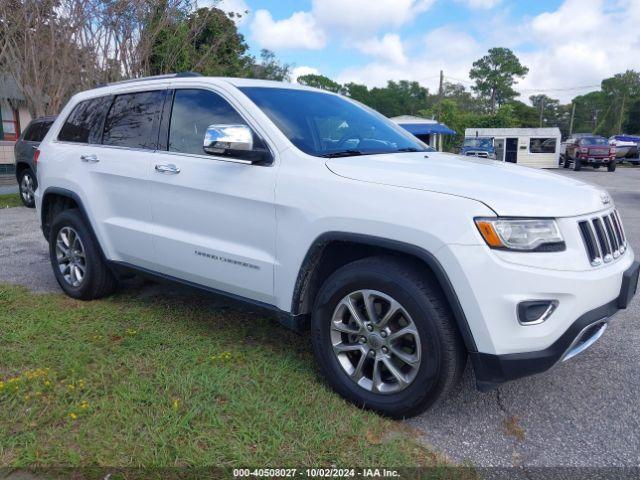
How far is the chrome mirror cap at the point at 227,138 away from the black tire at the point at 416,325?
91 centimetres

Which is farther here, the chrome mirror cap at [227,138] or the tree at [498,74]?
the tree at [498,74]

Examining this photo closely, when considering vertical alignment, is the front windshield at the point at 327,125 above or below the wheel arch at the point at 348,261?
above

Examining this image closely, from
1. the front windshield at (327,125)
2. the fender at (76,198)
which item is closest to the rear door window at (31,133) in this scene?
the fender at (76,198)

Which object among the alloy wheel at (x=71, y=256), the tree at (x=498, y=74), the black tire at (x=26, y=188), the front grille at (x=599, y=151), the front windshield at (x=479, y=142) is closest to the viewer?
the alloy wheel at (x=71, y=256)

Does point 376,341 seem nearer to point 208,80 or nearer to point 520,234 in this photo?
point 520,234

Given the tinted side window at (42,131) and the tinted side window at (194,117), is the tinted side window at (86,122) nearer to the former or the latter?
the tinted side window at (194,117)

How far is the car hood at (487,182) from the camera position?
8.45ft

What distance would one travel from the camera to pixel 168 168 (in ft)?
12.3

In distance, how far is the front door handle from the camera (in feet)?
12.2

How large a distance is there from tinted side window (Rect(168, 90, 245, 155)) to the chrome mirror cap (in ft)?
1.27

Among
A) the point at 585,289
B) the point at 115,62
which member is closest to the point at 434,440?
the point at 585,289

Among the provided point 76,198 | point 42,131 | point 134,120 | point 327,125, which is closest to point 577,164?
point 42,131

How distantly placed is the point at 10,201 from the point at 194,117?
1003cm

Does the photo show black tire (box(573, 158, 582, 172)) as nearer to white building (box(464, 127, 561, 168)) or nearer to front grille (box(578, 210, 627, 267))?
white building (box(464, 127, 561, 168))
